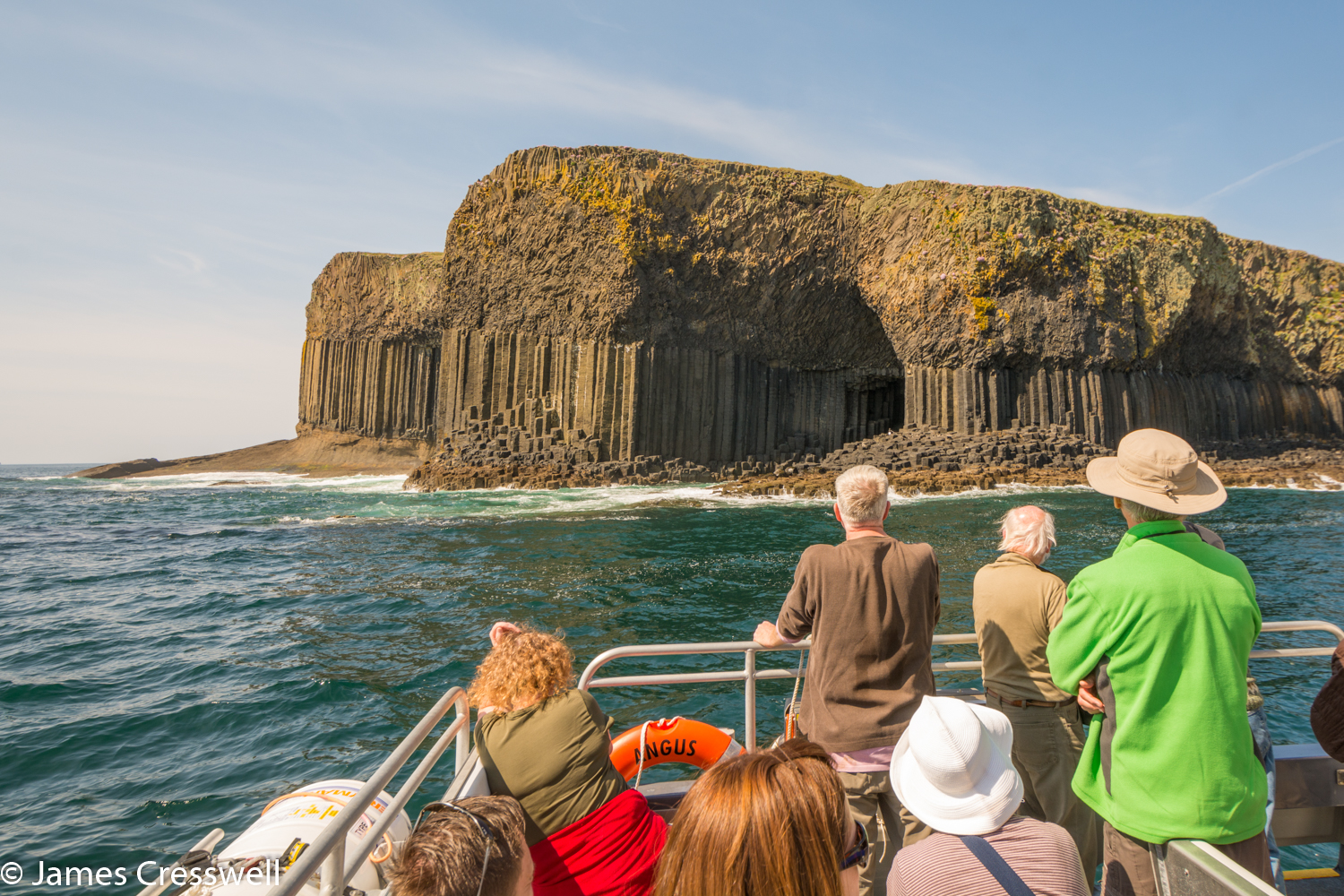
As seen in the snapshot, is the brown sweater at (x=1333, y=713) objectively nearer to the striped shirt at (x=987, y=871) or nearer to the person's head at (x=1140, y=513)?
the person's head at (x=1140, y=513)

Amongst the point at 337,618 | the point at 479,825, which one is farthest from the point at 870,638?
the point at 337,618

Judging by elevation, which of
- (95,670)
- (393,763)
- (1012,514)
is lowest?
(95,670)

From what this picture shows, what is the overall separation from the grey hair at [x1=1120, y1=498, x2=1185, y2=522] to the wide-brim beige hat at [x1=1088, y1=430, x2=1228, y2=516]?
3cm

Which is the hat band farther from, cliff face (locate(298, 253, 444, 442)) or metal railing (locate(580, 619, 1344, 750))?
cliff face (locate(298, 253, 444, 442))

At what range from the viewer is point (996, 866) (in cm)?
181

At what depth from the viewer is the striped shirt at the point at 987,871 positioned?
5.89 ft

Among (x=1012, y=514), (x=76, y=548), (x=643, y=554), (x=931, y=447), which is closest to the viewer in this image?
(x=1012, y=514)

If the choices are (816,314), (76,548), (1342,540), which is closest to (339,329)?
(816,314)

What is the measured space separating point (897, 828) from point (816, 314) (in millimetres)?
39779

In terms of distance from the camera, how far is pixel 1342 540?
57.5ft

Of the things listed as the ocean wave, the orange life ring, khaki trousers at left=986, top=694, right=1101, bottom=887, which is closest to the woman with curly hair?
the orange life ring

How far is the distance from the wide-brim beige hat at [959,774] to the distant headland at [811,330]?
30.0 meters

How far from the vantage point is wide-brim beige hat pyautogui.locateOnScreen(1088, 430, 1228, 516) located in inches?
90.6

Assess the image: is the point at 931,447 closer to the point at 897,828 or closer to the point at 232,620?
the point at 232,620
